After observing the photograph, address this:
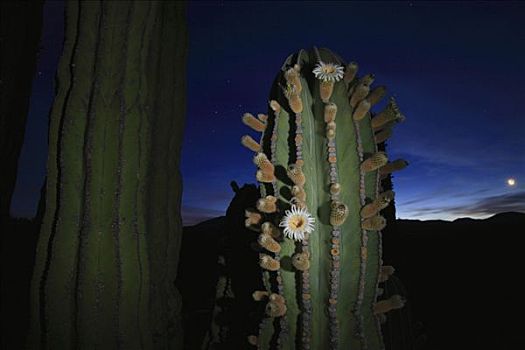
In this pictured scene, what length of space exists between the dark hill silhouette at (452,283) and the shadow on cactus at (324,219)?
3.01ft

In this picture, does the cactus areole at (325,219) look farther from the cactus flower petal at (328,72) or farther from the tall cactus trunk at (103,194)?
the tall cactus trunk at (103,194)

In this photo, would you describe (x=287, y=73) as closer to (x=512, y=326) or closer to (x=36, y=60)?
(x=36, y=60)

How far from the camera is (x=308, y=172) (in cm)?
124

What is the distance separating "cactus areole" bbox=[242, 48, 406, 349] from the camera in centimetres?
117

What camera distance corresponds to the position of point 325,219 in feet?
3.95

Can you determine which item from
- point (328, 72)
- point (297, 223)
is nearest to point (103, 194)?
point (297, 223)

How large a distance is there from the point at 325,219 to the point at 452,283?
7.50 m

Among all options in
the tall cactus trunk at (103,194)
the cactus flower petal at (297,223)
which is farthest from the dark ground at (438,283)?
the cactus flower petal at (297,223)

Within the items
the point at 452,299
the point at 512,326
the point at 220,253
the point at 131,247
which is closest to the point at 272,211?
the point at 131,247

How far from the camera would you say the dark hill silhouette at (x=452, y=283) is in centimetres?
409

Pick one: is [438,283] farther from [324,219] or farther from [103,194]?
[103,194]

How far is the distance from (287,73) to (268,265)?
0.66m

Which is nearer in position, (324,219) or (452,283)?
(324,219)

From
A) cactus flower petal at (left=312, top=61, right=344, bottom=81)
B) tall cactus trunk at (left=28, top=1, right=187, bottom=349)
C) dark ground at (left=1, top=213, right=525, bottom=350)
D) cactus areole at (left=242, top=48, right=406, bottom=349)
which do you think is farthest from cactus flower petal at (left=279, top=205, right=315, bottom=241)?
dark ground at (left=1, top=213, right=525, bottom=350)
